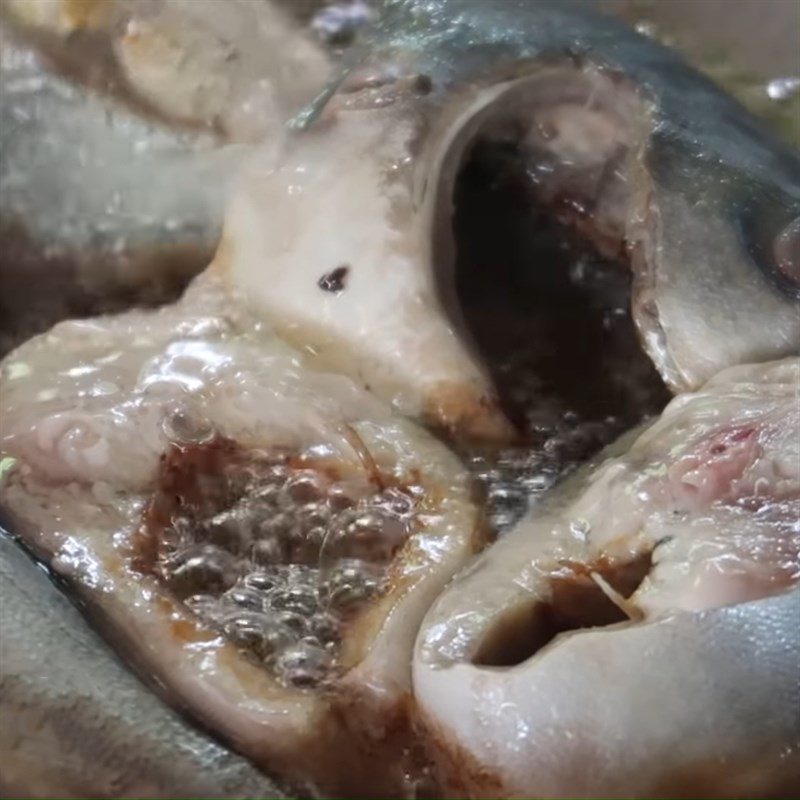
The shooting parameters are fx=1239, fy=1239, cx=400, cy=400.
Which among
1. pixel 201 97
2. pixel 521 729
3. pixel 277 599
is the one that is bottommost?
pixel 277 599

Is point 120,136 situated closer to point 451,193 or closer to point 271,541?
point 451,193

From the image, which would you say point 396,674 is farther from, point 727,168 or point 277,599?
point 727,168

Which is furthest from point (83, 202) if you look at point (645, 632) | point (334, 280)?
point (645, 632)

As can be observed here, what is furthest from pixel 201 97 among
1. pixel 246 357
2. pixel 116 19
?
pixel 246 357

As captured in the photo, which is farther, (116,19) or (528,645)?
(116,19)

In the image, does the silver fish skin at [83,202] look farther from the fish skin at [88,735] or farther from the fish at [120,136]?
the fish skin at [88,735]

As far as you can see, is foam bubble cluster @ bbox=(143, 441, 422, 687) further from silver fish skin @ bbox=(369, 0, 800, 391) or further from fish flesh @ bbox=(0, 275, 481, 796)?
silver fish skin @ bbox=(369, 0, 800, 391)

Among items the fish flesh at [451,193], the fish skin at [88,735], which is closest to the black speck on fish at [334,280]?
the fish flesh at [451,193]
